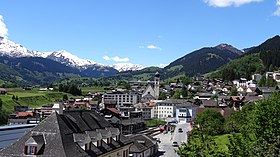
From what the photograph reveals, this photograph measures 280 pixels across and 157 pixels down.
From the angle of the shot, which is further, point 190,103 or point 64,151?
point 190,103

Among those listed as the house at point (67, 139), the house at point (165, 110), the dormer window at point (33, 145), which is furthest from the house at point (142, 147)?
the house at point (165, 110)

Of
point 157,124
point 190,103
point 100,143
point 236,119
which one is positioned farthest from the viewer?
point 190,103

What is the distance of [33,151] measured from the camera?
2786 cm

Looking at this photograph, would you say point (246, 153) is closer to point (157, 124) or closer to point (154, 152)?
point (154, 152)

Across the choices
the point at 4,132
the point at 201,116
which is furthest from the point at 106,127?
the point at 201,116

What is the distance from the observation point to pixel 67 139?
29703 millimetres

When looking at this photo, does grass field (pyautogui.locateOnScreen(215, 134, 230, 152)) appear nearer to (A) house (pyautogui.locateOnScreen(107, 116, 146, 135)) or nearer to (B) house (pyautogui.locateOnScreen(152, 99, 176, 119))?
(A) house (pyautogui.locateOnScreen(107, 116, 146, 135))

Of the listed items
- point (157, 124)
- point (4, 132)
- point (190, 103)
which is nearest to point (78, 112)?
point (4, 132)

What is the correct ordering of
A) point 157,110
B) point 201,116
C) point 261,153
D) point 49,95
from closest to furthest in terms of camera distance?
point 261,153 < point 201,116 < point 157,110 < point 49,95

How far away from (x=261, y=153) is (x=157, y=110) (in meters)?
140

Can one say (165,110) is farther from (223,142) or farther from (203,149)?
(203,149)

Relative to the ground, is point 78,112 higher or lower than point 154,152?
higher

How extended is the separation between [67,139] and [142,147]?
95.0 ft

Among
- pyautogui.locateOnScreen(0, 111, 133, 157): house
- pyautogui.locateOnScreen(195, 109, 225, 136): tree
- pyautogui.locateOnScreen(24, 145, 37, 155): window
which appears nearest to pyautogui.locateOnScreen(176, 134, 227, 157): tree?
pyautogui.locateOnScreen(0, 111, 133, 157): house
